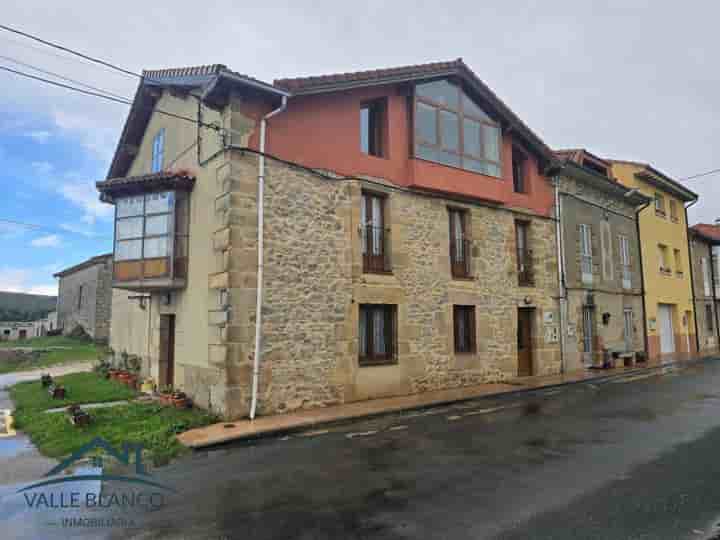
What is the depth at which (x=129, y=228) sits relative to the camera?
9.95 meters

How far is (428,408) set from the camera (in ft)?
30.0

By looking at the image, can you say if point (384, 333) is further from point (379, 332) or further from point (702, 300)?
point (702, 300)

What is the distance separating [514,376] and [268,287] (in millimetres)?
Result: 7737

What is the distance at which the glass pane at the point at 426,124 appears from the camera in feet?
36.4

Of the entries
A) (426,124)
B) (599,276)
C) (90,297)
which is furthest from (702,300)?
(90,297)

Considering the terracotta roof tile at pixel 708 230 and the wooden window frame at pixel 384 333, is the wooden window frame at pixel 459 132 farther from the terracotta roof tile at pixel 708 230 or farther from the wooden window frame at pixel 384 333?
the terracotta roof tile at pixel 708 230

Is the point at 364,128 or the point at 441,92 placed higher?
the point at 441,92

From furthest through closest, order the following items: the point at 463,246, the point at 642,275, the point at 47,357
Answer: the point at 47,357 → the point at 642,275 → the point at 463,246

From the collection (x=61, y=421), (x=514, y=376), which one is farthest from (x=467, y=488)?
(x=514, y=376)

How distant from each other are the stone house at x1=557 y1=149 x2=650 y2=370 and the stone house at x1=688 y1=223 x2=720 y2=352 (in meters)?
6.85

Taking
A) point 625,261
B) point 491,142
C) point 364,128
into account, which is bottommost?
point 625,261

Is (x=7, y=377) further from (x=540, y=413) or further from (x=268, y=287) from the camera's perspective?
(x=540, y=413)

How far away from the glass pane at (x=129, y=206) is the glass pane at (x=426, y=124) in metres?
6.44

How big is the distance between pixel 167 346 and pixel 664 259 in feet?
68.0
